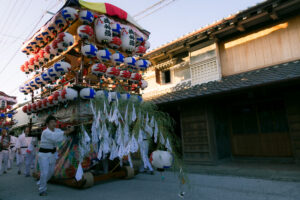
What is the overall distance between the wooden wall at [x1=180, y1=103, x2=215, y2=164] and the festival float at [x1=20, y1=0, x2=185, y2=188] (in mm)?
2652

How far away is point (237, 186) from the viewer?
4898 millimetres

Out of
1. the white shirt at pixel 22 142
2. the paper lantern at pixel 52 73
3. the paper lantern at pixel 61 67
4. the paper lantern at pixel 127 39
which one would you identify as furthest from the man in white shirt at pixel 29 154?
the paper lantern at pixel 127 39

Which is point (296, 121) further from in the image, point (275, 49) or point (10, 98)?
point (10, 98)

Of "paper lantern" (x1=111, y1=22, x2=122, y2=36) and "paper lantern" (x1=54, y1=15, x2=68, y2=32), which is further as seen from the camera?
"paper lantern" (x1=111, y1=22, x2=122, y2=36)

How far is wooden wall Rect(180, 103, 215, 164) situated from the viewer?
27.1 ft

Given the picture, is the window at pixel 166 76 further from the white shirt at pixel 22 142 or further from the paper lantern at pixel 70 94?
the white shirt at pixel 22 142

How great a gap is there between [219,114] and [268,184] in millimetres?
4393

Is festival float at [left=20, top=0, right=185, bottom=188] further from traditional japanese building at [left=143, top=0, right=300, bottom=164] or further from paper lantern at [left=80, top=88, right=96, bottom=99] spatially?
traditional japanese building at [left=143, top=0, right=300, bottom=164]

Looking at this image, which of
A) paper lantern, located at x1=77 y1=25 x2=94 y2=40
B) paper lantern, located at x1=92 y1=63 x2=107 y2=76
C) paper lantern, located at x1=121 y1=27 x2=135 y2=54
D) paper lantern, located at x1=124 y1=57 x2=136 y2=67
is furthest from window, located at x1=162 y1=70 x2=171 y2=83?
paper lantern, located at x1=77 y1=25 x2=94 y2=40

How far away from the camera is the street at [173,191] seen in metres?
4.14

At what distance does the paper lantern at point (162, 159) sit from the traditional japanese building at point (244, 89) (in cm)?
448

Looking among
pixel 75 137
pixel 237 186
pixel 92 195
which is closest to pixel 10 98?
pixel 75 137

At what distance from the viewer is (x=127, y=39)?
8164 mm

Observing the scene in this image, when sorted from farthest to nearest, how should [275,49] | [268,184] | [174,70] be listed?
[174,70], [275,49], [268,184]
